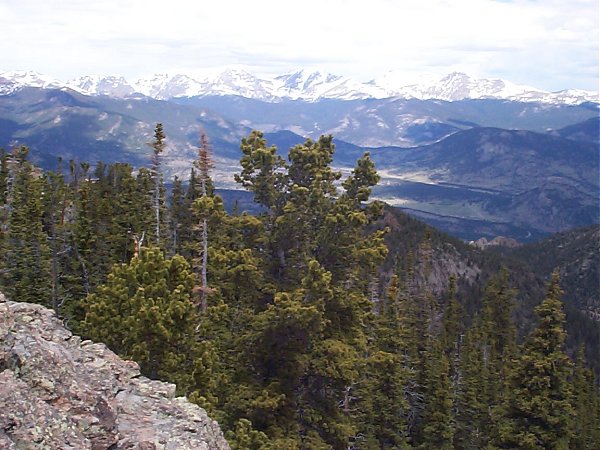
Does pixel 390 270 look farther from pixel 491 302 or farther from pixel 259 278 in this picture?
pixel 259 278

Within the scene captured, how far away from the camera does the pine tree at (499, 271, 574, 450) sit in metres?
26.7

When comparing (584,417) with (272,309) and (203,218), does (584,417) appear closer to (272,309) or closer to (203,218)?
(272,309)

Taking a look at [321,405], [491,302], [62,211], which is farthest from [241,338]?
[491,302]

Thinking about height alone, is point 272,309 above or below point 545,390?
above

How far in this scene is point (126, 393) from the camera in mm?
14570

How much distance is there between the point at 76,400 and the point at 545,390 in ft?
72.8

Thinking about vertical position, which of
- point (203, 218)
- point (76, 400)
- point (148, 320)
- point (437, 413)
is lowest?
point (437, 413)

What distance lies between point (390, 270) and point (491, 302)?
7254cm

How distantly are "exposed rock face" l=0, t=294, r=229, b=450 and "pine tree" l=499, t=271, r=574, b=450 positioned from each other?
675 inches

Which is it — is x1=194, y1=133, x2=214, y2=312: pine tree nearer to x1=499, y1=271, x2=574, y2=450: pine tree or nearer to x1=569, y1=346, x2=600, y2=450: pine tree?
x1=499, y1=271, x2=574, y2=450: pine tree

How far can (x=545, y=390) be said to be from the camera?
88.6 feet

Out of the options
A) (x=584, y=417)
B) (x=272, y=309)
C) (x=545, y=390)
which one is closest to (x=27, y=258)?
(x=272, y=309)

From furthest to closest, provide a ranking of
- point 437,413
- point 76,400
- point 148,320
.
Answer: point 437,413
point 148,320
point 76,400

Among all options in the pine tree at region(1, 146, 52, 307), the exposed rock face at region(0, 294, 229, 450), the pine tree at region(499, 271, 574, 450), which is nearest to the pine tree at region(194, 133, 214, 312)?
the pine tree at region(1, 146, 52, 307)
